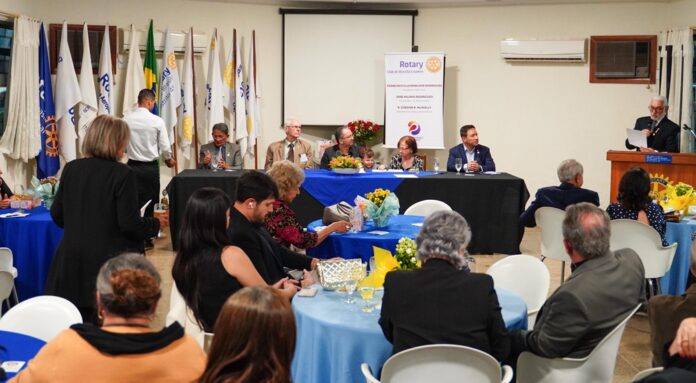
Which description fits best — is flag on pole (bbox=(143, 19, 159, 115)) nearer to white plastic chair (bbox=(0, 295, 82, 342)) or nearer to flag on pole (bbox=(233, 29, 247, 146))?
flag on pole (bbox=(233, 29, 247, 146))

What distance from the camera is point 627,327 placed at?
5.93 meters

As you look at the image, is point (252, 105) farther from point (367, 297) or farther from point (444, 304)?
point (444, 304)

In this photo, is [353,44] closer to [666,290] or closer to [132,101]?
[132,101]

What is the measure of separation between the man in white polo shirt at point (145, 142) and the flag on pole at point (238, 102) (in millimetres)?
2166

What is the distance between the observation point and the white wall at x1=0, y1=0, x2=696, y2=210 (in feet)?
35.4

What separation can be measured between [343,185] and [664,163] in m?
3.36

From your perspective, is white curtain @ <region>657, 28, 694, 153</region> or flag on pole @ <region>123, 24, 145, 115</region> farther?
flag on pole @ <region>123, 24, 145, 115</region>

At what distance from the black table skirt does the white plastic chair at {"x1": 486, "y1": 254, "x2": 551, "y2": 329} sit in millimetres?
3840

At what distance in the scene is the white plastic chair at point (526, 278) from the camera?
4262mm

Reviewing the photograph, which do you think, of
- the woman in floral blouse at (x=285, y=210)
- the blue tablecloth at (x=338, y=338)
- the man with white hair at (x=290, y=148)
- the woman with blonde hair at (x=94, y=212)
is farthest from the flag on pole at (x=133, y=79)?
the blue tablecloth at (x=338, y=338)

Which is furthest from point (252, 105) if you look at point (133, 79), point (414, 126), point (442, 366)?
point (442, 366)

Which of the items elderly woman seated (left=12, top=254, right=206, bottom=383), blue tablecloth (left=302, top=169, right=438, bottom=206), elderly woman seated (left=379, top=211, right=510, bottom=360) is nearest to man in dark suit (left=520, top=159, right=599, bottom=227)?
blue tablecloth (left=302, top=169, right=438, bottom=206)

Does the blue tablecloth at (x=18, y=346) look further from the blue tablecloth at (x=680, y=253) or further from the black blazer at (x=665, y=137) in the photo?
the black blazer at (x=665, y=137)

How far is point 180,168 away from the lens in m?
10.8
